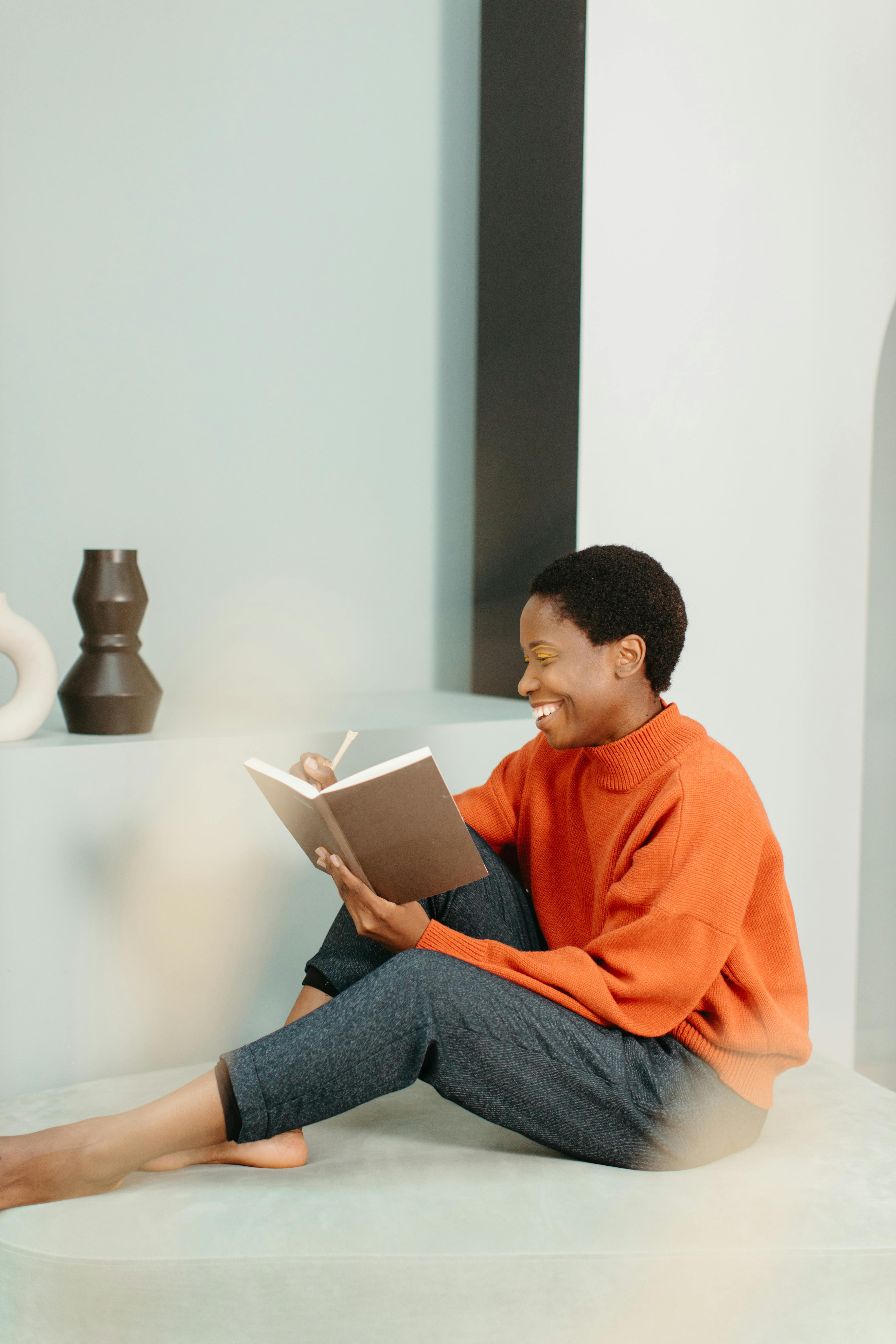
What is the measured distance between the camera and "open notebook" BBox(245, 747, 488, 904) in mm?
1193

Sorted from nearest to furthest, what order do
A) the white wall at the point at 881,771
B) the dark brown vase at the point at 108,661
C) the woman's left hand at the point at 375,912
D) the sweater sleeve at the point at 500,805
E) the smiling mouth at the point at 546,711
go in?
the woman's left hand at the point at 375,912, the smiling mouth at the point at 546,711, the sweater sleeve at the point at 500,805, the dark brown vase at the point at 108,661, the white wall at the point at 881,771

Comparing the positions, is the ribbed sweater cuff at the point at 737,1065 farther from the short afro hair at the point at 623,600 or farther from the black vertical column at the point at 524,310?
the black vertical column at the point at 524,310

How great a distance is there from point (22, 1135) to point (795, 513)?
64.7 inches

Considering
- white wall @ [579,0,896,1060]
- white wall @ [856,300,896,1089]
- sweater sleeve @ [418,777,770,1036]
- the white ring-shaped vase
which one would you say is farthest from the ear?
white wall @ [856,300,896,1089]

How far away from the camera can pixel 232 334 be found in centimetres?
212

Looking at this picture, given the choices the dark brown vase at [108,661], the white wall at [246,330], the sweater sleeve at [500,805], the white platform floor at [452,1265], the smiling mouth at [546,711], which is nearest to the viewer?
the white platform floor at [452,1265]

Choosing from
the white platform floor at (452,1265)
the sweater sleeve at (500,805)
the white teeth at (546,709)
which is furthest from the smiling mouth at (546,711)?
the white platform floor at (452,1265)

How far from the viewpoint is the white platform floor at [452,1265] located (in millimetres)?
1105

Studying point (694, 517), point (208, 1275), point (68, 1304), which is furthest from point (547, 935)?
point (694, 517)

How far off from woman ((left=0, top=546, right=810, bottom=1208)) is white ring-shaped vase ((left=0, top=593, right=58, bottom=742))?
1.57 feet

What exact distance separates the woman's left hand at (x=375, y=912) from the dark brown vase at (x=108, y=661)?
53 cm

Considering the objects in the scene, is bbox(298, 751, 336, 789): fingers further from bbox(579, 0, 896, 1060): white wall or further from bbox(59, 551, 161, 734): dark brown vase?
bbox(579, 0, 896, 1060): white wall

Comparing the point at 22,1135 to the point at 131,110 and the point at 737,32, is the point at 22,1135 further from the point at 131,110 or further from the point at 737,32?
the point at 737,32

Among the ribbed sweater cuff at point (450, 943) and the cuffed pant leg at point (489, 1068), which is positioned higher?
the ribbed sweater cuff at point (450, 943)
